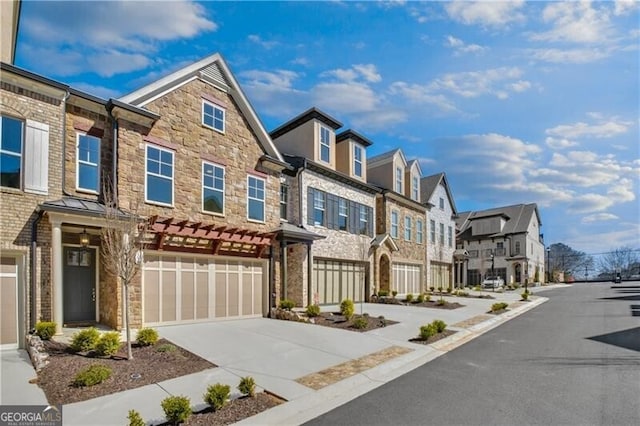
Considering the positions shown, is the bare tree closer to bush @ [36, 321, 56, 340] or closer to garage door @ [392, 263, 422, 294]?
bush @ [36, 321, 56, 340]

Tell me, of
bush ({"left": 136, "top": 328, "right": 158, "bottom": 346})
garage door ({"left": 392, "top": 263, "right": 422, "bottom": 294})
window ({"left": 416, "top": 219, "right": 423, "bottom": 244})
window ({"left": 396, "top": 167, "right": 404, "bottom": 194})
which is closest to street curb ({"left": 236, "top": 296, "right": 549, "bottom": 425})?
bush ({"left": 136, "top": 328, "right": 158, "bottom": 346})

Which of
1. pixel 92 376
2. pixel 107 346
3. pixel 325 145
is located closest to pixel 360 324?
pixel 107 346

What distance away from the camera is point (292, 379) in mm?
8867

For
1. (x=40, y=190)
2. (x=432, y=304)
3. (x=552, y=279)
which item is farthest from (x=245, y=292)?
(x=552, y=279)

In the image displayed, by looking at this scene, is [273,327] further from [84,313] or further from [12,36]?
[12,36]

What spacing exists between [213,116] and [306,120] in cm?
722

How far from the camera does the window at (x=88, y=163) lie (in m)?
12.3

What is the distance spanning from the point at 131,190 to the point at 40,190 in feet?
8.56

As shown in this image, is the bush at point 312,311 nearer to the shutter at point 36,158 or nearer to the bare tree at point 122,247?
the bare tree at point 122,247

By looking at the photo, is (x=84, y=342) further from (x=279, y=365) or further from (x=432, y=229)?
(x=432, y=229)

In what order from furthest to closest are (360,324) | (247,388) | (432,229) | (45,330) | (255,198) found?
(432,229) < (255,198) < (360,324) < (45,330) < (247,388)

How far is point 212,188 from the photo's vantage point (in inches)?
619

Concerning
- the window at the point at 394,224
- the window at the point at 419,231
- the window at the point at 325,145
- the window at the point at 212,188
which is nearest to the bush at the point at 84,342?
the window at the point at 212,188

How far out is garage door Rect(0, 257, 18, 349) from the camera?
10.1 m
